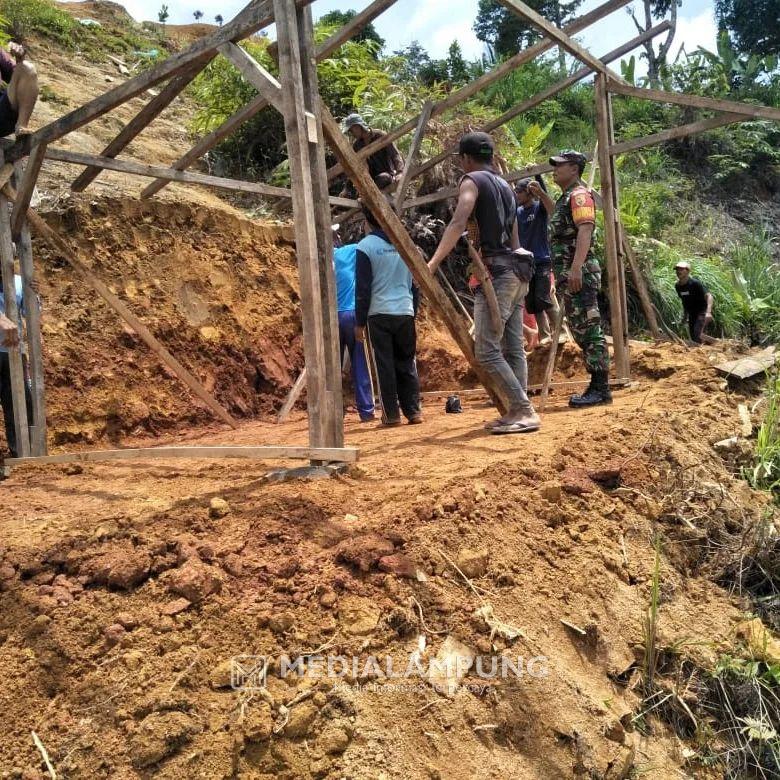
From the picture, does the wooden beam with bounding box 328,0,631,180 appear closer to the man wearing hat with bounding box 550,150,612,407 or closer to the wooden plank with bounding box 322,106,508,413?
the man wearing hat with bounding box 550,150,612,407

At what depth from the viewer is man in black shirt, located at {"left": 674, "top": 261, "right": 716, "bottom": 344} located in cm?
923

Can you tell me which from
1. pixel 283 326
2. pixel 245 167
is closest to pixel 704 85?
pixel 245 167

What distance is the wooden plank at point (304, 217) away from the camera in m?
3.48

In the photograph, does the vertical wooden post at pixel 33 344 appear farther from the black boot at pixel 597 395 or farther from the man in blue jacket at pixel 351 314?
the black boot at pixel 597 395

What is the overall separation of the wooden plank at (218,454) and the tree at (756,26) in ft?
86.5

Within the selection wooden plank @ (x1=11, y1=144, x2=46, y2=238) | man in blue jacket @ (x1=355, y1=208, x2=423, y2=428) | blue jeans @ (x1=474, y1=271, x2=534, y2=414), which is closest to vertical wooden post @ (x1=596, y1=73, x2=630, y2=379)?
blue jeans @ (x1=474, y1=271, x2=534, y2=414)

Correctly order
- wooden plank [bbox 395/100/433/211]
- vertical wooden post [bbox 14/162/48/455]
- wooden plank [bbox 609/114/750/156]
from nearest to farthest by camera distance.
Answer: vertical wooden post [bbox 14/162/48/455] → wooden plank [bbox 609/114/750/156] → wooden plank [bbox 395/100/433/211]

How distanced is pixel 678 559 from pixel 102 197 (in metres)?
5.85

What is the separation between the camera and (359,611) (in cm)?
235

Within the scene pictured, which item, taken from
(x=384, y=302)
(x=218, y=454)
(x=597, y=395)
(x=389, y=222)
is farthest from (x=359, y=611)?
(x=597, y=395)

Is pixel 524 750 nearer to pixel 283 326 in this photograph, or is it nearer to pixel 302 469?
pixel 302 469

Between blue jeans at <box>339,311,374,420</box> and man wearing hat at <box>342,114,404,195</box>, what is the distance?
1365 mm

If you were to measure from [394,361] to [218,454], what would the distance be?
2.05 m

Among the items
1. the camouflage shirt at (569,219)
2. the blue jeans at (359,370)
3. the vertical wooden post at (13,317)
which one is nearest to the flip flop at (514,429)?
the camouflage shirt at (569,219)
